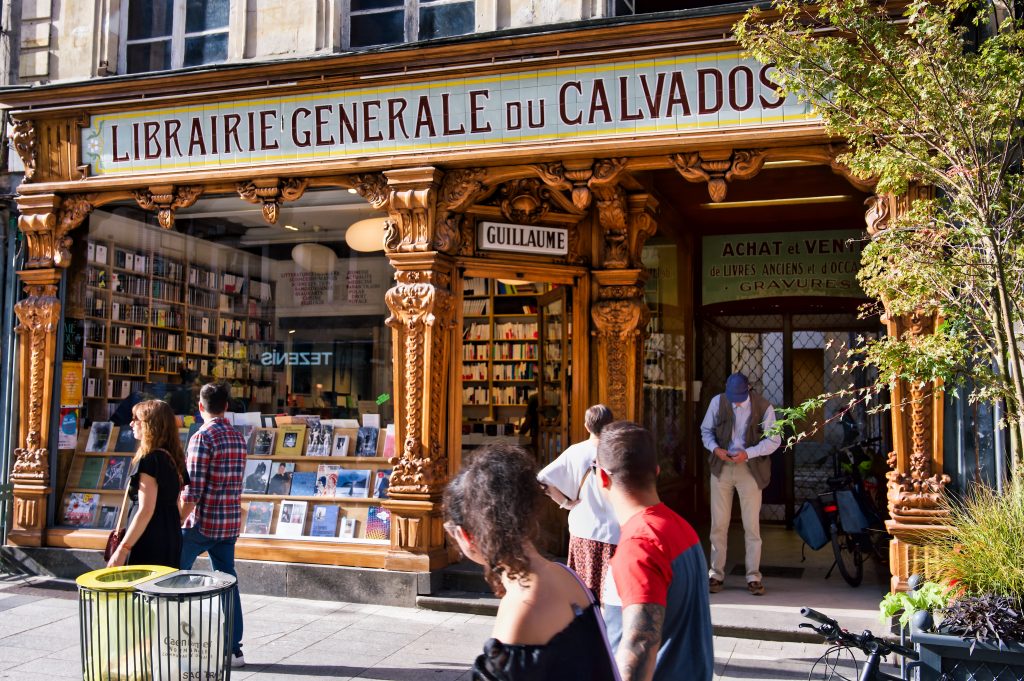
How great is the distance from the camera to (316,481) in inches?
373

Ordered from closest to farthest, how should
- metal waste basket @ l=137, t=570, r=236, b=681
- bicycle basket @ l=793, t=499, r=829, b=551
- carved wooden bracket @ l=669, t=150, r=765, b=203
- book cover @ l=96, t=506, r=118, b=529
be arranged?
metal waste basket @ l=137, t=570, r=236, b=681, carved wooden bracket @ l=669, t=150, r=765, b=203, bicycle basket @ l=793, t=499, r=829, b=551, book cover @ l=96, t=506, r=118, b=529

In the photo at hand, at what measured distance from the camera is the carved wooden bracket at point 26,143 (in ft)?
32.7

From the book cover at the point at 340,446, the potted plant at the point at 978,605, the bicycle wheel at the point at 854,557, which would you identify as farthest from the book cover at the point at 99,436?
the potted plant at the point at 978,605

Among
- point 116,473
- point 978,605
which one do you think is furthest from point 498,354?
point 978,605

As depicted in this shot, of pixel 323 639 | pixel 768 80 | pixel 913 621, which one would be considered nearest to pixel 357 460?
pixel 323 639

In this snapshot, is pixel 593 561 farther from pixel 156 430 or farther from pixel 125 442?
pixel 125 442

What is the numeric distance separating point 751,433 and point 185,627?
18.1ft

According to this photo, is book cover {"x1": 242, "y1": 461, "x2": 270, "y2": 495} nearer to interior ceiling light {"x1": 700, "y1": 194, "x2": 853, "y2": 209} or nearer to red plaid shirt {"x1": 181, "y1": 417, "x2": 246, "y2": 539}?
red plaid shirt {"x1": 181, "y1": 417, "x2": 246, "y2": 539}

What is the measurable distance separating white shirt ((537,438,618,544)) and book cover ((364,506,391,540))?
3.27m

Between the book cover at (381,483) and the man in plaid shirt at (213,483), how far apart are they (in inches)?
102

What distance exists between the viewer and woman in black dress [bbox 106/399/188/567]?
5.98 m

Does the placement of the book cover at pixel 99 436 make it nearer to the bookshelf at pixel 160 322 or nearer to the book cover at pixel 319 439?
the bookshelf at pixel 160 322

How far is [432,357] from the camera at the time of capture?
28.6ft

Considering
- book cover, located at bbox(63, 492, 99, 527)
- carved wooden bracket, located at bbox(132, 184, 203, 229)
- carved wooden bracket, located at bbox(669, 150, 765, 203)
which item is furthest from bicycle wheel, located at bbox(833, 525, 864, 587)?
book cover, located at bbox(63, 492, 99, 527)
